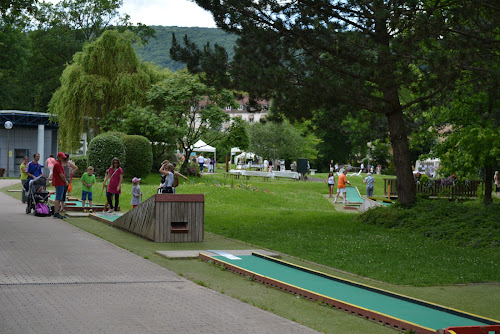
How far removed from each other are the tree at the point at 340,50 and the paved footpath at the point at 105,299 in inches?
275

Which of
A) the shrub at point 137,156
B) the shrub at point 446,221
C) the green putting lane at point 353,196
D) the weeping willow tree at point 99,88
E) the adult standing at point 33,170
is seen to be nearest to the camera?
the shrub at point 446,221

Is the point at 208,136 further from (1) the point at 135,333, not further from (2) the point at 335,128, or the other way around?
(1) the point at 135,333

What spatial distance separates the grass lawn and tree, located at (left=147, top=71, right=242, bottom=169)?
17911mm

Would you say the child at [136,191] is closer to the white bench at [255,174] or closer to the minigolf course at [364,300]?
the minigolf course at [364,300]

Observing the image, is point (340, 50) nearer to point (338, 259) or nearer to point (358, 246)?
point (358, 246)

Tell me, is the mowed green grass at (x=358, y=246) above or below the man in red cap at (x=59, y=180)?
below

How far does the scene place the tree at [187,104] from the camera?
3966 centimetres

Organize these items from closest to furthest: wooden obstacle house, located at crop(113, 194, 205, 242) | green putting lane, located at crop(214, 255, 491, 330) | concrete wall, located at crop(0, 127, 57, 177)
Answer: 1. green putting lane, located at crop(214, 255, 491, 330)
2. wooden obstacle house, located at crop(113, 194, 205, 242)
3. concrete wall, located at crop(0, 127, 57, 177)

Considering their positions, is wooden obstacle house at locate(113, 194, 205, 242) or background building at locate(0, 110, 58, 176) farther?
background building at locate(0, 110, 58, 176)

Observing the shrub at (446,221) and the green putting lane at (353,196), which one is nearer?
the shrub at (446,221)

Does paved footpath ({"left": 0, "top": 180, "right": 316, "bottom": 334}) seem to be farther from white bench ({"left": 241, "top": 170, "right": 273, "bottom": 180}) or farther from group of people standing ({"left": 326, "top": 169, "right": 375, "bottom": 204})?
white bench ({"left": 241, "top": 170, "right": 273, "bottom": 180})

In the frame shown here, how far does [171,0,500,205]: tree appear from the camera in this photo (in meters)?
16.1

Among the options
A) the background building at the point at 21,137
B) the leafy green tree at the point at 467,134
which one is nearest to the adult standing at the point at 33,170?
the leafy green tree at the point at 467,134

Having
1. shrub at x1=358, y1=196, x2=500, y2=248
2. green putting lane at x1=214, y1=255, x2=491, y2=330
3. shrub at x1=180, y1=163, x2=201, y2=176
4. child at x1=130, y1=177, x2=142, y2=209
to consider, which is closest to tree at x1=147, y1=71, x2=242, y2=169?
shrub at x1=180, y1=163, x2=201, y2=176
